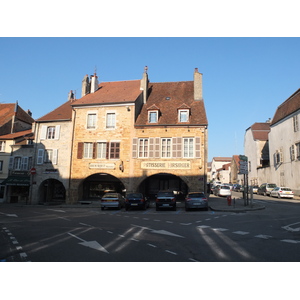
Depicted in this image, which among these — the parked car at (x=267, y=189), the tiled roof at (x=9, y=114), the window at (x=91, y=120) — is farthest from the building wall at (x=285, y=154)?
the tiled roof at (x=9, y=114)

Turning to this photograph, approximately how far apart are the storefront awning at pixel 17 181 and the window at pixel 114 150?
10.1m

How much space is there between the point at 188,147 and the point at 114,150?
728cm

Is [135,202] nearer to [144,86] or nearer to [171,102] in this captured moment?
[171,102]

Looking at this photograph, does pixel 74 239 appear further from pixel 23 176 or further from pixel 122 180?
pixel 23 176

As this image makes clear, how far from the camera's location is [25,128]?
1512 inches

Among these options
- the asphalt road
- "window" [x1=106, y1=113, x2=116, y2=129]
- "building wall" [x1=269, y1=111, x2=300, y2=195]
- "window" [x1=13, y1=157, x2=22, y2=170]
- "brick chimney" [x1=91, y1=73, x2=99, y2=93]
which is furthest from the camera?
"building wall" [x1=269, y1=111, x2=300, y2=195]

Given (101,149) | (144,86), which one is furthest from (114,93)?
(101,149)

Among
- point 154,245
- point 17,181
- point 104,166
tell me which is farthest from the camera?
point 17,181

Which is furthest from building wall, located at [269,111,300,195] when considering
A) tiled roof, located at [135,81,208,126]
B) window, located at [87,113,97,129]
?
window, located at [87,113,97,129]

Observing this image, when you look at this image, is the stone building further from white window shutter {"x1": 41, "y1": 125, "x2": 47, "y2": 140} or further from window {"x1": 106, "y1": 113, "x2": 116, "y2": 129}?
white window shutter {"x1": 41, "y1": 125, "x2": 47, "y2": 140}

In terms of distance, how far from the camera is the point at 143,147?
26.1m

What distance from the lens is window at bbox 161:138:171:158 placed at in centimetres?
2555

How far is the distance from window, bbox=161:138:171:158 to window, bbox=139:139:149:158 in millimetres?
1493

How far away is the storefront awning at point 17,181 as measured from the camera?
29.1m
